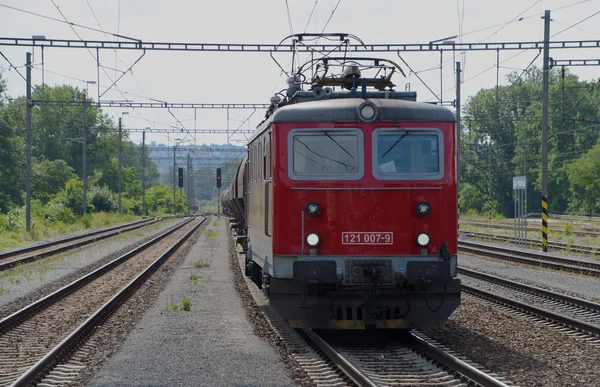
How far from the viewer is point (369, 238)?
31.1ft

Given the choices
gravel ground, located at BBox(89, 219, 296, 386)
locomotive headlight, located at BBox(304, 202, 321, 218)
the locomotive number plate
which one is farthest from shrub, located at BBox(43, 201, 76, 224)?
the locomotive number plate

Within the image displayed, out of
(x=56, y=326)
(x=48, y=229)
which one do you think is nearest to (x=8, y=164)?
(x=48, y=229)

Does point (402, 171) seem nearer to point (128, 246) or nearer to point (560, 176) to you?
point (128, 246)

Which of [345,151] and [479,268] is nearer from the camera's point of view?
[345,151]

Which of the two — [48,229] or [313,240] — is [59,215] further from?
[313,240]

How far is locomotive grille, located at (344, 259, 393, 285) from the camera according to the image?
9.32m

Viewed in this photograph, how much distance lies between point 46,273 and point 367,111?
43.6 ft

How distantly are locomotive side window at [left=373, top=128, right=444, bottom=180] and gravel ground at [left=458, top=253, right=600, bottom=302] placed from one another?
5.99 m

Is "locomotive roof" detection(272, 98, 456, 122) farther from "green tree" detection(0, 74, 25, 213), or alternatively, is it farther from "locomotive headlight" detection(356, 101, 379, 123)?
"green tree" detection(0, 74, 25, 213)

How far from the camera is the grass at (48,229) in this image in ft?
107

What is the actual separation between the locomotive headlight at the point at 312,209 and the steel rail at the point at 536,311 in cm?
396

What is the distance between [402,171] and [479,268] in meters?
11.5

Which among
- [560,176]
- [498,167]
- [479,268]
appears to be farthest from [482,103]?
[479,268]

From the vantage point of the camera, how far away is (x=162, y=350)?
9.49 m
